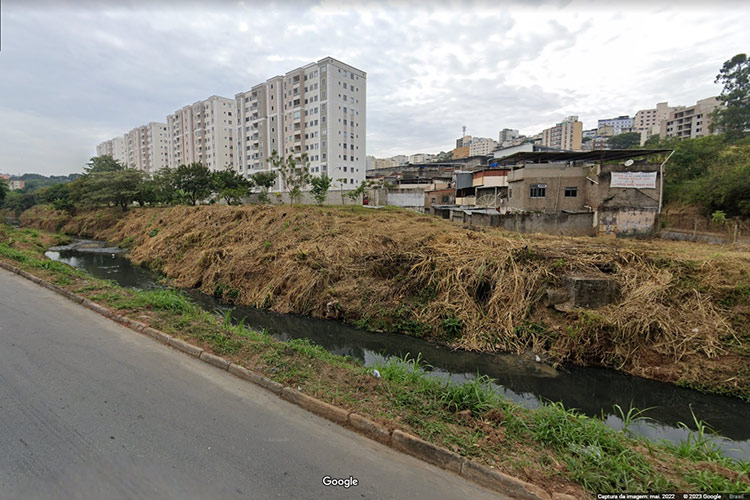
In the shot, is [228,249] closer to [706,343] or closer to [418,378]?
[418,378]

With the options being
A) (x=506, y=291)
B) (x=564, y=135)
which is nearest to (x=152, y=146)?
(x=506, y=291)

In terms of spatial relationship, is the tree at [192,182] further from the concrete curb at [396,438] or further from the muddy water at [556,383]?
the concrete curb at [396,438]

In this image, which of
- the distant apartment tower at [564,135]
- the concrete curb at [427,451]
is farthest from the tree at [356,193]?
the distant apartment tower at [564,135]

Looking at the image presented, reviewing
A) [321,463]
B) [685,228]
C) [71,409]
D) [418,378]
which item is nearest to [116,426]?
[71,409]

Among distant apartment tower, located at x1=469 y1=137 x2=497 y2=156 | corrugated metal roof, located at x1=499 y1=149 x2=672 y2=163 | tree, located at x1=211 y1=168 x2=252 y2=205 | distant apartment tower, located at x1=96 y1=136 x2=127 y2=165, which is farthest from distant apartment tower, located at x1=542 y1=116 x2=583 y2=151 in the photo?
distant apartment tower, located at x1=96 y1=136 x2=127 y2=165

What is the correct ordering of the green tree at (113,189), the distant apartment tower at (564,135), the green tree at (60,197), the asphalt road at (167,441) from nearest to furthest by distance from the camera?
1. the asphalt road at (167,441)
2. the green tree at (113,189)
3. the green tree at (60,197)
4. the distant apartment tower at (564,135)

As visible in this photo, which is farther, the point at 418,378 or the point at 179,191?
the point at 179,191

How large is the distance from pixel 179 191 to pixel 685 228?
129ft

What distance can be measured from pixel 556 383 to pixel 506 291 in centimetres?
260

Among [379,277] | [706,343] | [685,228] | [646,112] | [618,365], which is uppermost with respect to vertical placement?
[646,112]

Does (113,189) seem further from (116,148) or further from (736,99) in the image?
(116,148)

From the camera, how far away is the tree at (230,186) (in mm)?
31906

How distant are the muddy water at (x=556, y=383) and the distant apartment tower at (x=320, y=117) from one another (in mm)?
36523

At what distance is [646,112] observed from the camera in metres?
91.2
